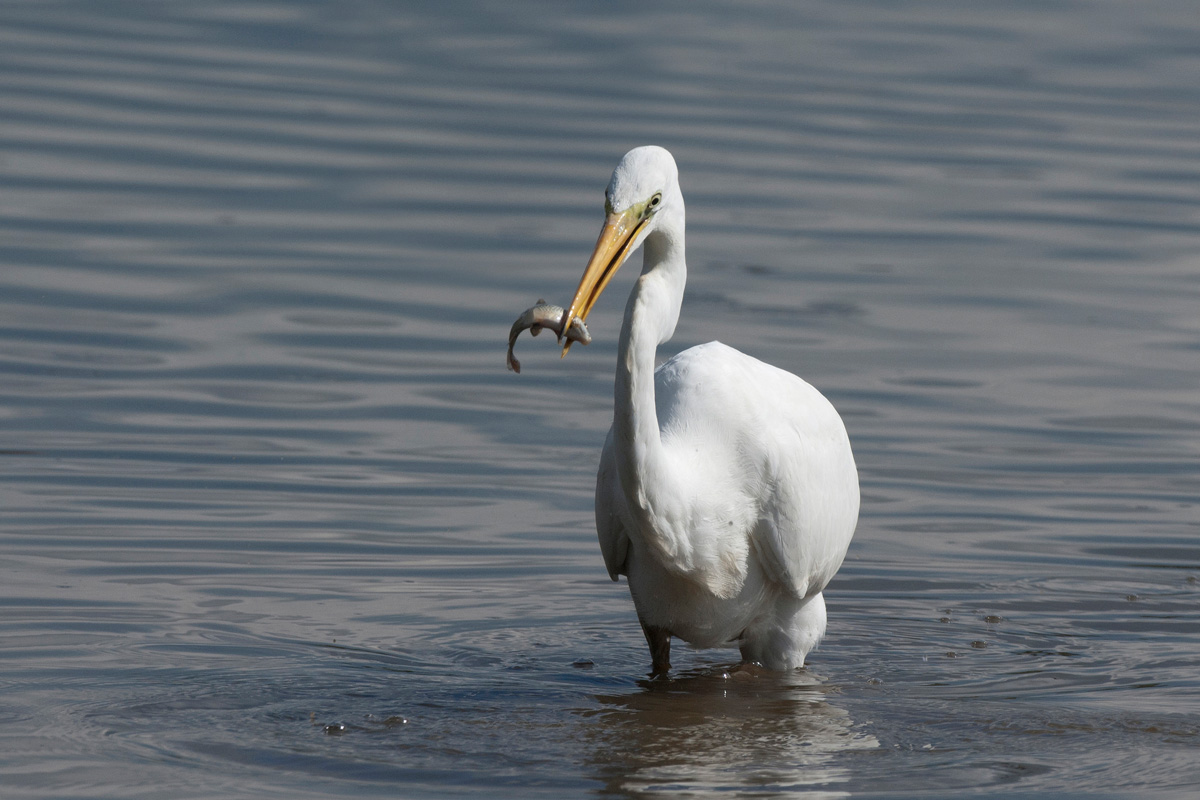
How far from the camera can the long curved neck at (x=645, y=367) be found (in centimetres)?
557

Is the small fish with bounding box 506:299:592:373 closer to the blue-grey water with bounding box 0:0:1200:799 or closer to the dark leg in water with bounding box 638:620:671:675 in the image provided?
the blue-grey water with bounding box 0:0:1200:799

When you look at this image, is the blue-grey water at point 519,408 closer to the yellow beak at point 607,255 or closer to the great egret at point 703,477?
the great egret at point 703,477

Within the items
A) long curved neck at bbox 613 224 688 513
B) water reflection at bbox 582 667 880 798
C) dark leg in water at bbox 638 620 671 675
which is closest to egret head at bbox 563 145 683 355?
long curved neck at bbox 613 224 688 513

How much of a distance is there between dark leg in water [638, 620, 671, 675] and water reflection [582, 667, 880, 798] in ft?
0.22

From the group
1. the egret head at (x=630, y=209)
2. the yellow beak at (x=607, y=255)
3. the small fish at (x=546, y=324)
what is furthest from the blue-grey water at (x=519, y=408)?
the egret head at (x=630, y=209)

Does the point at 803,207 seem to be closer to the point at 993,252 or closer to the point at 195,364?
the point at 993,252

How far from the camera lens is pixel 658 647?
261 inches

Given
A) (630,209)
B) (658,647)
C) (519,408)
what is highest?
(630,209)

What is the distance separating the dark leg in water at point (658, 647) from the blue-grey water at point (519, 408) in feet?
0.35

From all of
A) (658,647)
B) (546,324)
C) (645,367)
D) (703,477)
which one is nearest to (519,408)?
(658,647)

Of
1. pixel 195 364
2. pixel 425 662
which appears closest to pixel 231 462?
pixel 195 364

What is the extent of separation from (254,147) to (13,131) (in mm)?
1860

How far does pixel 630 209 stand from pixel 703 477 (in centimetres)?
101

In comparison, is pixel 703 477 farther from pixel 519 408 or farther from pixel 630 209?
pixel 519 408
